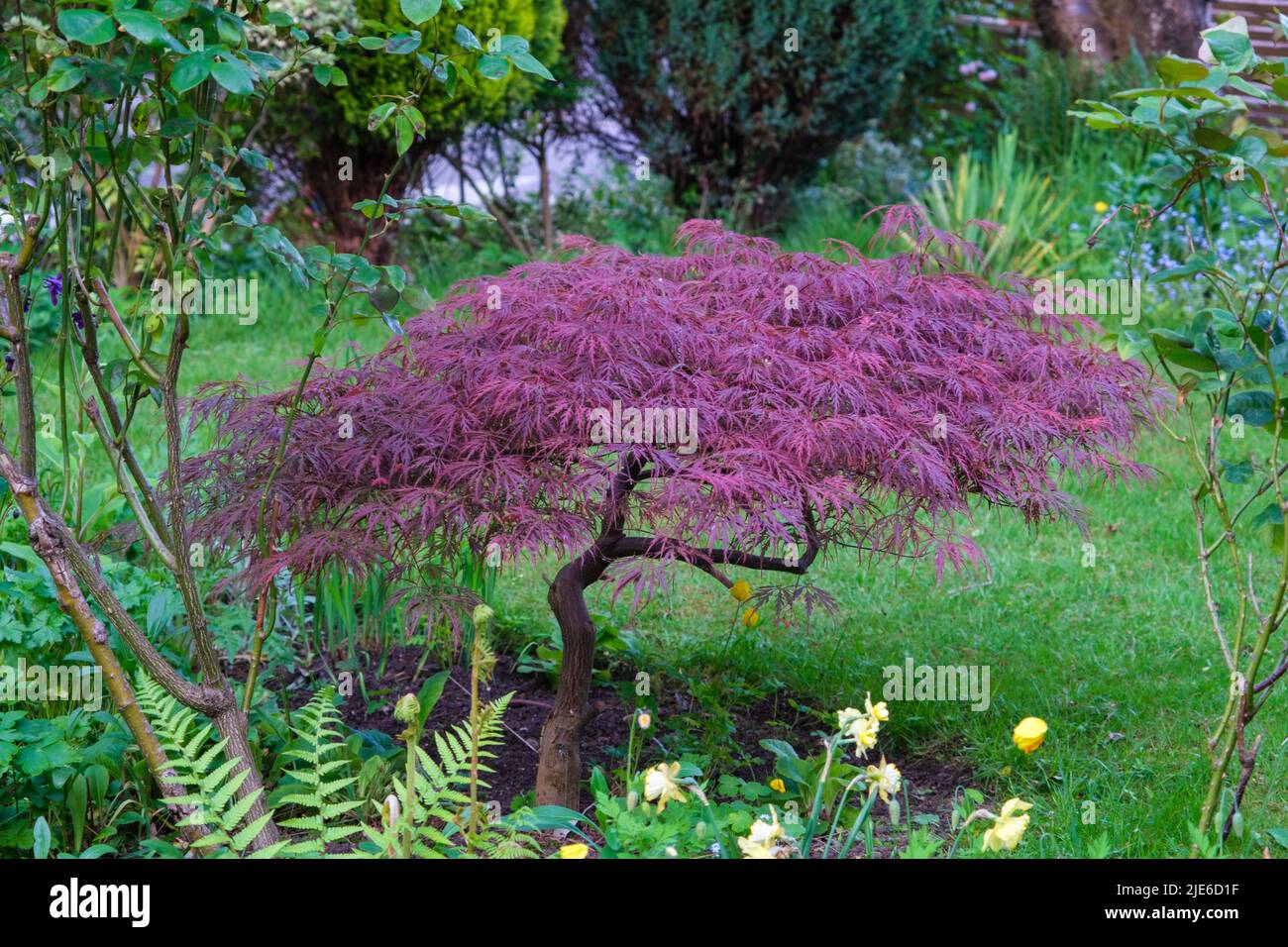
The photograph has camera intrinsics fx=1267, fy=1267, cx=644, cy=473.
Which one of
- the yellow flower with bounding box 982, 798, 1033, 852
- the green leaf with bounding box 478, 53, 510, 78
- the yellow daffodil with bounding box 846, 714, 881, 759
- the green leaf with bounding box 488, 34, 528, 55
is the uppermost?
the green leaf with bounding box 488, 34, 528, 55

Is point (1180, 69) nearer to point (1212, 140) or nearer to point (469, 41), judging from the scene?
point (1212, 140)

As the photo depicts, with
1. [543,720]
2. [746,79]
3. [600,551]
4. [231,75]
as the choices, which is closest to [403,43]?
[231,75]

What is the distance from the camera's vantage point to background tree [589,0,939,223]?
287 inches

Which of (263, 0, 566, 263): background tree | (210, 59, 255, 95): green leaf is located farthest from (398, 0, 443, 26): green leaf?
(263, 0, 566, 263): background tree

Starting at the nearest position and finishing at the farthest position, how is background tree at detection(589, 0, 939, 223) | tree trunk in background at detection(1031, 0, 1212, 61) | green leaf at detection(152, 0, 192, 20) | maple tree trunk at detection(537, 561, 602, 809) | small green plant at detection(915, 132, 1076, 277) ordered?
green leaf at detection(152, 0, 192, 20) → maple tree trunk at detection(537, 561, 602, 809) → small green plant at detection(915, 132, 1076, 277) → background tree at detection(589, 0, 939, 223) → tree trunk in background at detection(1031, 0, 1212, 61)

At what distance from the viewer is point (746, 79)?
7.27m

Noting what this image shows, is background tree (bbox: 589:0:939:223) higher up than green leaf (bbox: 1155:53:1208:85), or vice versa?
background tree (bbox: 589:0:939:223)

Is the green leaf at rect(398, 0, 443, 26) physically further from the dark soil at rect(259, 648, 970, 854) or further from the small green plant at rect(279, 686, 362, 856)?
the dark soil at rect(259, 648, 970, 854)

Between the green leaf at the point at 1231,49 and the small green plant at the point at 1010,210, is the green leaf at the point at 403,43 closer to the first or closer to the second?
the green leaf at the point at 1231,49

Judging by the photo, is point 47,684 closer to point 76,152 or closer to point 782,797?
point 76,152

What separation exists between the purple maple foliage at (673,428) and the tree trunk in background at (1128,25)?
655cm

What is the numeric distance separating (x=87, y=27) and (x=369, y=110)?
4.98m

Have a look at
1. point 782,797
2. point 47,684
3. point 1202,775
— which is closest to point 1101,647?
point 1202,775

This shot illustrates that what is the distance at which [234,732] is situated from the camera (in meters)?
2.54
